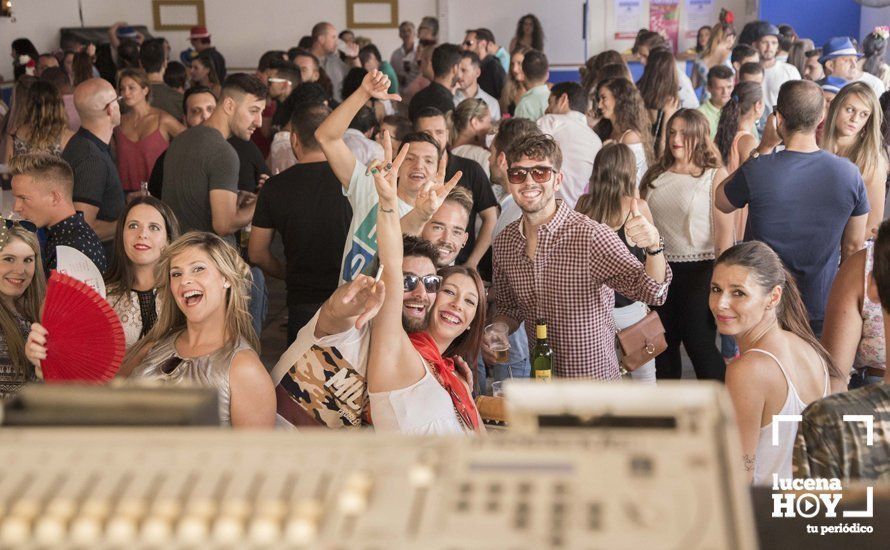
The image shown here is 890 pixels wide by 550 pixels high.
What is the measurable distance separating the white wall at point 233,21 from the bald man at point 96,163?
8.68 m

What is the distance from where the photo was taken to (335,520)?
25.3 inches

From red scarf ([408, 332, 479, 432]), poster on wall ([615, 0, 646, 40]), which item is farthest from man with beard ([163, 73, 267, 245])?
poster on wall ([615, 0, 646, 40])

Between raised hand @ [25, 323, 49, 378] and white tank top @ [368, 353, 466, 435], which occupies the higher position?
raised hand @ [25, 323, 49, 378]

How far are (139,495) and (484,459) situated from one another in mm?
253

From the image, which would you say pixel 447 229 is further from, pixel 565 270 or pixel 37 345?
pixel 37 345

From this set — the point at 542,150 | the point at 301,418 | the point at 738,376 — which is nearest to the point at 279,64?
the point at 542,150

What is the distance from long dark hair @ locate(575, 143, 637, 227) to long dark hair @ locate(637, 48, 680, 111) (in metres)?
1.86

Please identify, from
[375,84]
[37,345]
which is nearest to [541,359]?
[375,84]

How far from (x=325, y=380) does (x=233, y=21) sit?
11247 millimetres

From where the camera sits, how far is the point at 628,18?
1277cm

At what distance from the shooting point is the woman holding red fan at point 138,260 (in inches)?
128

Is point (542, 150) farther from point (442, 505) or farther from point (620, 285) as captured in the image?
point (442, 505)

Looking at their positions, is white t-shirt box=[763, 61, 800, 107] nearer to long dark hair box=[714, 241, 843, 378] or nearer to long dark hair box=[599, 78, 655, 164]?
long dark hair box=[599, 78, 655, 164]

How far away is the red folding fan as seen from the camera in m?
2.46
